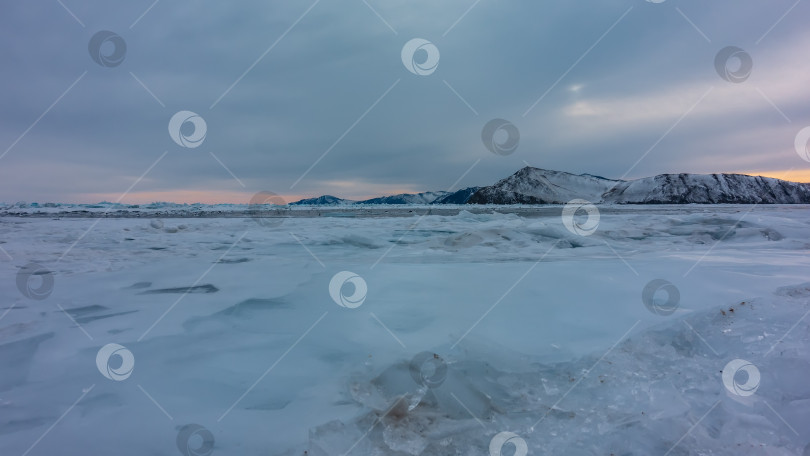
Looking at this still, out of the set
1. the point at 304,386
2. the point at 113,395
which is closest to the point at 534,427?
the point at 304,386

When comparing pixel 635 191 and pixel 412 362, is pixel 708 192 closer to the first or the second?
pixel 635 191

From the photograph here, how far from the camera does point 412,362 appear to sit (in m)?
2.83

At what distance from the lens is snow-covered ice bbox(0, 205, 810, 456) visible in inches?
83.5

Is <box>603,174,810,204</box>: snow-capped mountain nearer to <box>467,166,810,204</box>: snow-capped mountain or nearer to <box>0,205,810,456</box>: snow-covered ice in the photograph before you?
<box>467,166,810,204</box>: snow-capped mountain

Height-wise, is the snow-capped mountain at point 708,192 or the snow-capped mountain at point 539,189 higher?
the snow-capped mountain at point 539,189

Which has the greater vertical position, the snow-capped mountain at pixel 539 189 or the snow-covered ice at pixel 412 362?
the snow-capped mountain at pixel 539 189

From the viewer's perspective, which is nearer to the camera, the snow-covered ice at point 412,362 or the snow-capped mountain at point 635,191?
the snow-covered ice at point 412,362

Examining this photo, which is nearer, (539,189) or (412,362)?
(412,362)

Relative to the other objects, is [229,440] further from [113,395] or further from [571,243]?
[571,243]

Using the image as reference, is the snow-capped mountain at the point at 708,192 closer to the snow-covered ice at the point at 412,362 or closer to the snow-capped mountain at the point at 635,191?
the snow-capped mountain at the point at 635,191

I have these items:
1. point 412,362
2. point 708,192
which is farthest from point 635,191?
point 412,362

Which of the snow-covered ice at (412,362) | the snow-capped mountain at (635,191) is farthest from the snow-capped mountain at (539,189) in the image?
the snow-covered ice at (412,362)

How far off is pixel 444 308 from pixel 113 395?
255cm

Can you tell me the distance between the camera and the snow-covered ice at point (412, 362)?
2.12 meters
